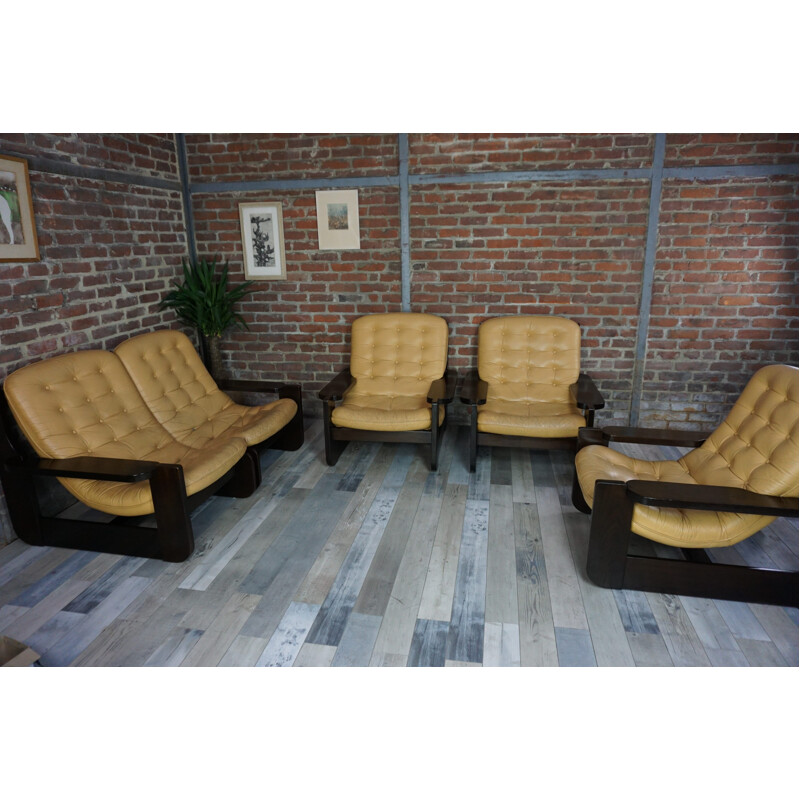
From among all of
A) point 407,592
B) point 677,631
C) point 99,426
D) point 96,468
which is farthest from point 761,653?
point 99,426

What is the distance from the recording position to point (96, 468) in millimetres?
2590

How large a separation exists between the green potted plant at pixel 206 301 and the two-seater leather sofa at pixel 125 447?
2.05ft

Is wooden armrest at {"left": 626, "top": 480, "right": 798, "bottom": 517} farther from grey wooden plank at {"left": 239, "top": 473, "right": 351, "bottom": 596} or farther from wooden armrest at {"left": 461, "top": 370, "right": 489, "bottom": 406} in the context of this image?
grey wooden plank at {"left": 239, "top": 473, "right": 351, "bottom": 596}

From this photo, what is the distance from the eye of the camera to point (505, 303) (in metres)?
4.38

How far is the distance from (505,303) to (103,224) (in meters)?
2.89

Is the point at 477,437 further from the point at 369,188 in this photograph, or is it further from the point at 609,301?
the point at 369,188

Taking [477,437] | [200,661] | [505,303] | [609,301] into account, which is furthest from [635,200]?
[200,661]

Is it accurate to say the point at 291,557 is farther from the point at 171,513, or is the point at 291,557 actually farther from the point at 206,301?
the point at 206,301

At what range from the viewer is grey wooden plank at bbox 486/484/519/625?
7.86 feet

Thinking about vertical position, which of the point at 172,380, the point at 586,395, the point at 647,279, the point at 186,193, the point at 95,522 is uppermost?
the point at 186,193

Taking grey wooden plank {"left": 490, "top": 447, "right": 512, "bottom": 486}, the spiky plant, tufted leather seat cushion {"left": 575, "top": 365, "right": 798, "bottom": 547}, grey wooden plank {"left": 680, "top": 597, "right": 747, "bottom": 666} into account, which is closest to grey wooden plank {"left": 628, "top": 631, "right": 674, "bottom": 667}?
grey wooden plank {"left": 680, "top": 597, "right": 747, "bottom": 666}

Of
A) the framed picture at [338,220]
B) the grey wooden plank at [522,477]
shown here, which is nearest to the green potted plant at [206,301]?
the framed picture at [338,220]

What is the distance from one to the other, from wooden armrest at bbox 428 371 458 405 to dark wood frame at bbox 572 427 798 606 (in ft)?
4.71

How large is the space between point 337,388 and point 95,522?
65.4 inches
